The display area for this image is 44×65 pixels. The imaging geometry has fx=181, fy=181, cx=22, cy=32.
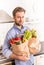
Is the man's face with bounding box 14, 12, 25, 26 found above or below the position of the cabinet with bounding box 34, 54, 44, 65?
above

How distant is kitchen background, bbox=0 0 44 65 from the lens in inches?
66.0

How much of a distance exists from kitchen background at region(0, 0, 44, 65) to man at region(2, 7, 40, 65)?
5 centimetres

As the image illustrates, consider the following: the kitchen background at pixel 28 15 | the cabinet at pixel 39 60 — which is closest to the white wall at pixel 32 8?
the kitchen background at pixel 28 15

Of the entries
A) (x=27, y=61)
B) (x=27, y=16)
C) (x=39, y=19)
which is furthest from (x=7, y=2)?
(x=27, y=61)

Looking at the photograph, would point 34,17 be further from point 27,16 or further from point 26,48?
point 26,48

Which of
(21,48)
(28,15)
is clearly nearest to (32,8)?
(28,15)

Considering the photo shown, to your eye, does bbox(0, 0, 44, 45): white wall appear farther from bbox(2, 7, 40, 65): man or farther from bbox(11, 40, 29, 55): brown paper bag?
bbox(11, 40, 29, 55): brown paper bag

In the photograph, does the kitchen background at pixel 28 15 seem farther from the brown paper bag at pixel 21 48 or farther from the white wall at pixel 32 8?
the brown paper bag at pixel 21 48

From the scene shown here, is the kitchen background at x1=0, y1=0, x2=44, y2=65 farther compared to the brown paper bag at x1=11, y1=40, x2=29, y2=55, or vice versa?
the kitchen background at x1=0, y1=0, x2=44, y2=65

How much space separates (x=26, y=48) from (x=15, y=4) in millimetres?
437

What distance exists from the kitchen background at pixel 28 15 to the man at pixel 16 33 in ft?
0.18

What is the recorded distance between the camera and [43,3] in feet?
6.18

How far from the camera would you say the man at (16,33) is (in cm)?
161

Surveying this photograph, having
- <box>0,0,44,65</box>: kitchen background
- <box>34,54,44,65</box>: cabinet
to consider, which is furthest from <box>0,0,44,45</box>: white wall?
<box>34,54,44,65</box>: cabinet
